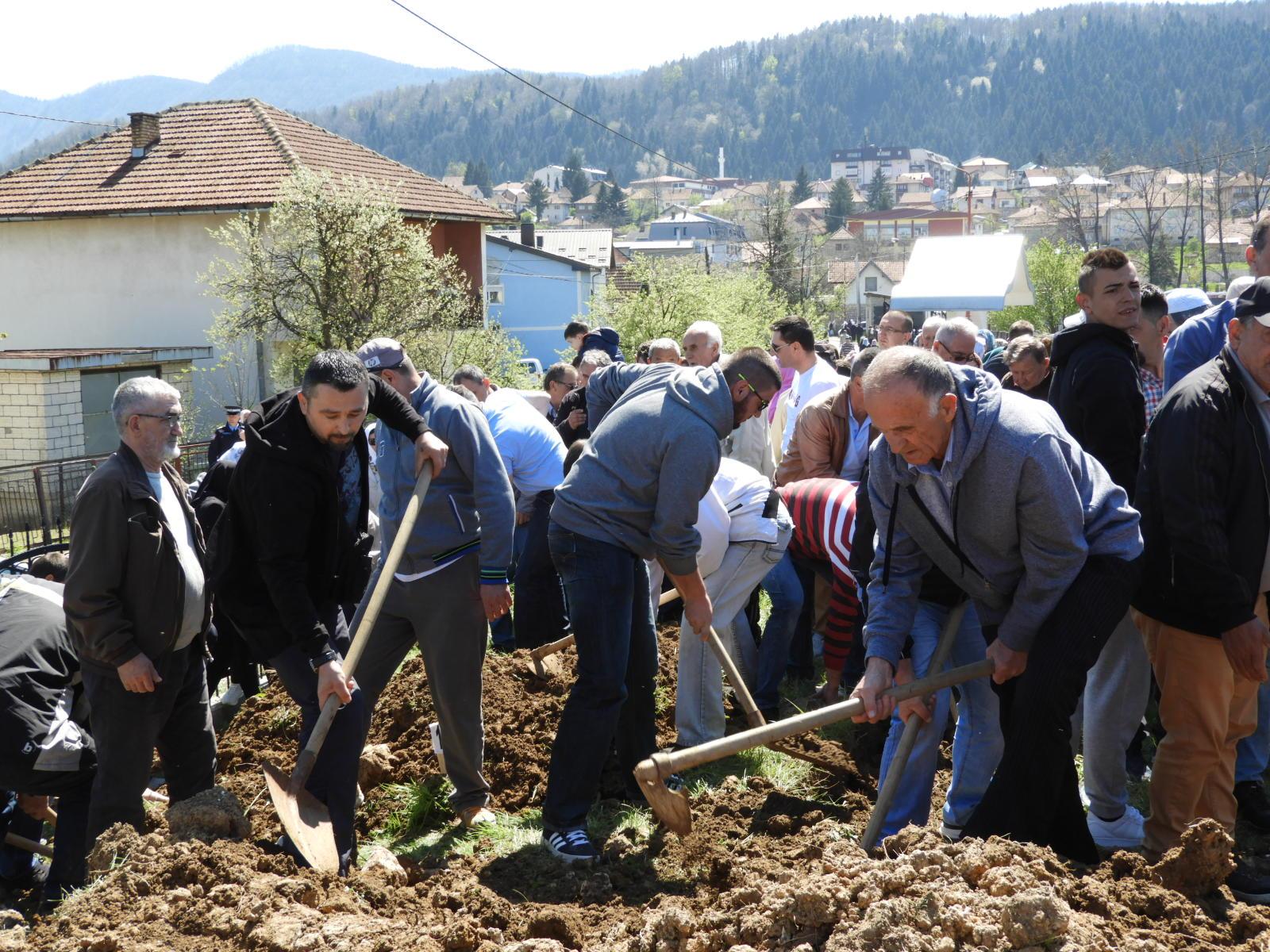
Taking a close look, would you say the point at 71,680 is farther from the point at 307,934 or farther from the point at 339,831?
the point at 307,934

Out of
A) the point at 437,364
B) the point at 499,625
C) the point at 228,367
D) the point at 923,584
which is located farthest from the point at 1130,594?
the point at 228,367

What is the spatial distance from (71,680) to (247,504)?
140cm

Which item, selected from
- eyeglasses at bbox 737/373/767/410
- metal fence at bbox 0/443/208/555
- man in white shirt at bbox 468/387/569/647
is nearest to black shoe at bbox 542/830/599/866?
eyeglasses at bbox 737/373/767/410

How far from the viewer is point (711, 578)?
547 cm

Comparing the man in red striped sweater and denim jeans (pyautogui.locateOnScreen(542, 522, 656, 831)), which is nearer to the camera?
denim jeans (pyautogui.locateOnScreen(542, 522, 656, 831))

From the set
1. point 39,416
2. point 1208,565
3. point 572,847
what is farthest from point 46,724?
point 39,416

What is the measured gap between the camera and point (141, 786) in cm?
437

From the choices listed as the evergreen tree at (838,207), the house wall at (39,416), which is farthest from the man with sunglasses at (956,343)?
the evergreen tree at (838,207)

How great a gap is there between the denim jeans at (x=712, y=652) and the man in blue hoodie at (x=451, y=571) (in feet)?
3.30

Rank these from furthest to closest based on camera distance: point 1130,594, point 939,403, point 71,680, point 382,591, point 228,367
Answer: point 228,367 → point 71,680 → point 382,591 → point 1130,594 → point 939,403

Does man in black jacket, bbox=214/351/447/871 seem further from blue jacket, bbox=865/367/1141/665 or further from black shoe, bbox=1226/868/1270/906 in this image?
black shoe, bbox=1226/868/1270/906

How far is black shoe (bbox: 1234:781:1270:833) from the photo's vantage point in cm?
449

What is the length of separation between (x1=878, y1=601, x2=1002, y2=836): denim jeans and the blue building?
4380cm

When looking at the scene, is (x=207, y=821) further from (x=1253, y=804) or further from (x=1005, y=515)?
(x=1253, y=804)
